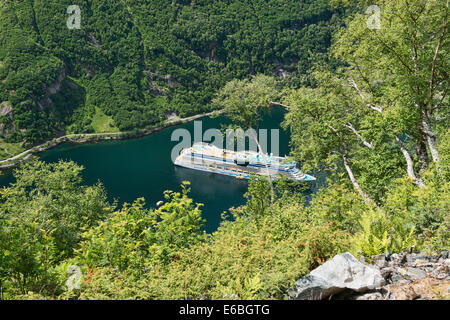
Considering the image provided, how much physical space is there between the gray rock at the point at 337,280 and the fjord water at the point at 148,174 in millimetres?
33117

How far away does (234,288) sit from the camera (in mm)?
7148

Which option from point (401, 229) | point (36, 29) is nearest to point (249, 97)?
point (401, 229)

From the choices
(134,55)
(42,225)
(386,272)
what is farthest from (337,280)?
(134,55)

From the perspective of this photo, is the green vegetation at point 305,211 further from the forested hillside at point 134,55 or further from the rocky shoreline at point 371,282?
the forested hillside at point 134,55

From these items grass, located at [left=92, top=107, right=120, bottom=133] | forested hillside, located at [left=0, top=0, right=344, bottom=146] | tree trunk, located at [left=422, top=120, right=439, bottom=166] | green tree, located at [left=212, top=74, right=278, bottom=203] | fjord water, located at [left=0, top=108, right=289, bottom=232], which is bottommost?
fjord water, located at [left=0, top=108, right=289, bottom=232]

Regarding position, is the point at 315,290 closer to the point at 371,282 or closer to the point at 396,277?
the point at 371,282

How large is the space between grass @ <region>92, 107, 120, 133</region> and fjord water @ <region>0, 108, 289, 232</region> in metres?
13.0

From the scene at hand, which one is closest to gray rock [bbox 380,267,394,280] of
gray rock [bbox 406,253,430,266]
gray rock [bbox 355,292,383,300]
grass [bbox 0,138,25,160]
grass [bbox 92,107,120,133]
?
gray rock [bbox 355,292,383,300]

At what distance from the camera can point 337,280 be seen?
662 centimetres

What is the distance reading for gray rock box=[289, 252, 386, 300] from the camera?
6.46m

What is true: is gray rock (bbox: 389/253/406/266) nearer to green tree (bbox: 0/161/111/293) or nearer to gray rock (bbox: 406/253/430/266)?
gray rock (bbox: 406/253/430/266)

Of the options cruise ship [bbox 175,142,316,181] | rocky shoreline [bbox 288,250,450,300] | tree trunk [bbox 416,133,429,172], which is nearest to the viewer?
rocky shoreline [bbox 288,250,450,300]

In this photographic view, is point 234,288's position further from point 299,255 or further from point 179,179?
point 179,179

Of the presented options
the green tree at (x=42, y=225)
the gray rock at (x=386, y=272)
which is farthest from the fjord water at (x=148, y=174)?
the gray rock at (x=386, y=272)
